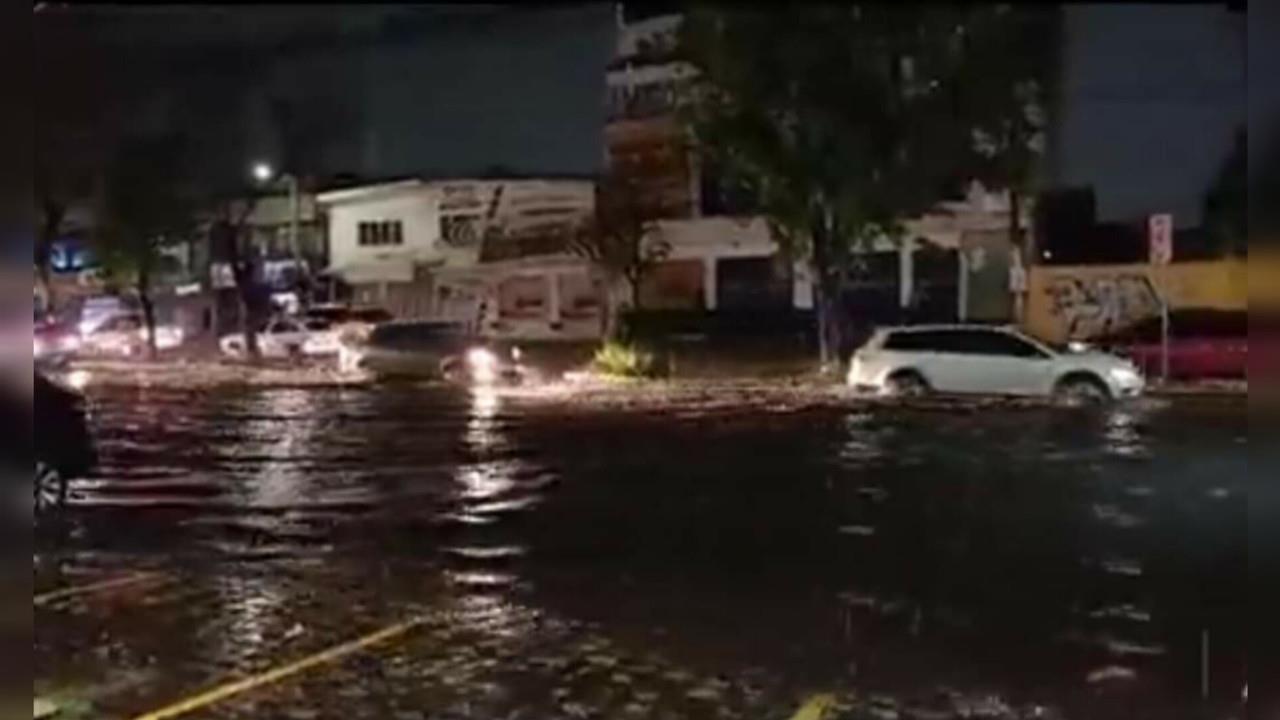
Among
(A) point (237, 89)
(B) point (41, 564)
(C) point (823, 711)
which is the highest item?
(A) point (237, 89)

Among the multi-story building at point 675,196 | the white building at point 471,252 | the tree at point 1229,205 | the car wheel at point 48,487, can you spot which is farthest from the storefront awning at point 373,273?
the tree at point 1229,205

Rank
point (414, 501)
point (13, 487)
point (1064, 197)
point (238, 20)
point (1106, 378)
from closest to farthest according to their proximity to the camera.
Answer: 1. point (13, 487)
2. point (238, 20)
3. point (1064, 197)
4. point (1106, 378)
5. point (414, 501)

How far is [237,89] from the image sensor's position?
286cm

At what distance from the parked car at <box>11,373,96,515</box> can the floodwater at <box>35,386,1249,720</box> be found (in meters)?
0.07

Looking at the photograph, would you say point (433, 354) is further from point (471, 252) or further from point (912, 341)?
point (912, 341)

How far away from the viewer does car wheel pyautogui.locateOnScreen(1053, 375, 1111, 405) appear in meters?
3.14

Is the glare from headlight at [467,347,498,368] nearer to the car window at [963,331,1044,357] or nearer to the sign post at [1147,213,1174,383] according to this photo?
the car window at [963,331,1044,357]

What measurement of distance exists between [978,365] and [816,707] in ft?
2.40

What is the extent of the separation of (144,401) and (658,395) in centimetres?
98

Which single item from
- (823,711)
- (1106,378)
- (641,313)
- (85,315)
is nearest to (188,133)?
(85,315)

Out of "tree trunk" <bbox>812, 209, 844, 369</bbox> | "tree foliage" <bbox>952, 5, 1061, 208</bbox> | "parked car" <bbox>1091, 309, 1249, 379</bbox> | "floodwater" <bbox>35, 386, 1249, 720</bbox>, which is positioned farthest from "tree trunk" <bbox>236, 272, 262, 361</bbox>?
"parked car" <bbox>1091, 309, 1249, 379</bbox>

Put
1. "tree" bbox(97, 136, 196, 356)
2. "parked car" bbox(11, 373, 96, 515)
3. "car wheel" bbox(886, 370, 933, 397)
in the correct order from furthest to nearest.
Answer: "car wheel" bbox(886, 370, 933, 397) → "tree" bbox(97, 136, 196, 356) → "parked car" bbox(11, 373, 96, 515)

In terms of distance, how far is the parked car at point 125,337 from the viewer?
288 centimetres

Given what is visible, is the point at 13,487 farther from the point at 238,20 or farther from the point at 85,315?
the point at 238,20
